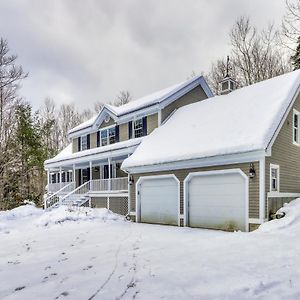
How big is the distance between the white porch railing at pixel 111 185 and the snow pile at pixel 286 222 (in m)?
8.32

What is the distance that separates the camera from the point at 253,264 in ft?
18.9

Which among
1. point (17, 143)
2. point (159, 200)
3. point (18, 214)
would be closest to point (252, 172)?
point (159, 200)

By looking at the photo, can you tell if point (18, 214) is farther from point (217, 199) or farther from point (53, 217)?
point (217, 199)

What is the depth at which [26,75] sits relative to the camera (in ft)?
90.3

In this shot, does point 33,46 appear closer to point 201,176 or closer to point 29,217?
point 29,217

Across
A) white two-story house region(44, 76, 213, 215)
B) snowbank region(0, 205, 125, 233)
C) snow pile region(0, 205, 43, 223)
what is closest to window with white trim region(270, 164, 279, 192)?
white two-story house region(44, 76, 213, 215)

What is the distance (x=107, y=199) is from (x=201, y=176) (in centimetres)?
721

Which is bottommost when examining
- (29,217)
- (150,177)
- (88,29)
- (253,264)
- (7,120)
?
(29,217)

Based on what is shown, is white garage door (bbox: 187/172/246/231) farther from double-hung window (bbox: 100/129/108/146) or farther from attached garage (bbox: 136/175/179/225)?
double-hung window (bbox: 100/129/108/146)

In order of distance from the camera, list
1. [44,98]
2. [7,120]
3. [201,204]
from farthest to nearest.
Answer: [44,98] → [7,120] → [201,204]

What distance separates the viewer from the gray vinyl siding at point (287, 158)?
11.4m

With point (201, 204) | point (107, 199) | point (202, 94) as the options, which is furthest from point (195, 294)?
point (202, 94)

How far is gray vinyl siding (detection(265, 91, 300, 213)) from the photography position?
11383 mm

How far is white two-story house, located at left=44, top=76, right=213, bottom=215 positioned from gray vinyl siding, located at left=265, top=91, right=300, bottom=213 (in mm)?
4668
